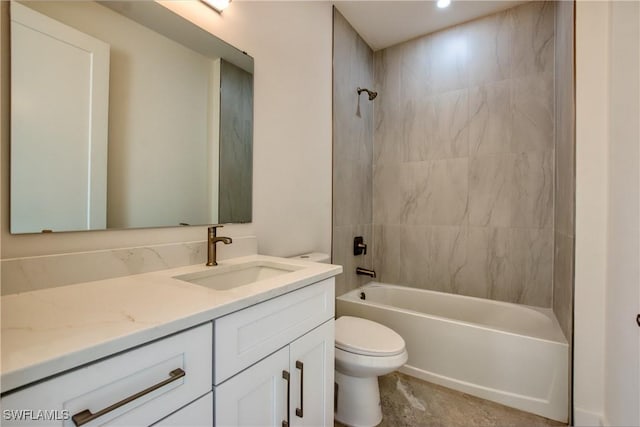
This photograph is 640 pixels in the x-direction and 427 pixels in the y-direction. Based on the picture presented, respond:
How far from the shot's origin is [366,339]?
1.45 metres

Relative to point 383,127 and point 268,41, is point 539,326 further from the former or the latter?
point 268,41

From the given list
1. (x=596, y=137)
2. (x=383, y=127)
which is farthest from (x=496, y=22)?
(x=596, y=137)

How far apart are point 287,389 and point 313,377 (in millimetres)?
167

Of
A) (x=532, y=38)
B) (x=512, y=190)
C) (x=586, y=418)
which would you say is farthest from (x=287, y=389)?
(x=532, y=38)

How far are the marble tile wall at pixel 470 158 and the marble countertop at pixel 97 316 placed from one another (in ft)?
6.09

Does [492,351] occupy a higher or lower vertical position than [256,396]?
lower

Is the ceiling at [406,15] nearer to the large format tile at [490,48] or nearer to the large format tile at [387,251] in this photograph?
the large format tile at [490,48]

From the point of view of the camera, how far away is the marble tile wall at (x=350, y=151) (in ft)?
7.23

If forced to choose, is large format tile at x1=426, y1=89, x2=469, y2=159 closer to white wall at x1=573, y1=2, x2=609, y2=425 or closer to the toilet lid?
white wall at x1=573, y1=2, x2=609, y2=425

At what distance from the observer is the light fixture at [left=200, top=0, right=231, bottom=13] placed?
1260 mm

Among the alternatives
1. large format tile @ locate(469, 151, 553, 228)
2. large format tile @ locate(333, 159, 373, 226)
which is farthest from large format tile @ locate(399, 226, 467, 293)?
large format tile @ locate(333, 159, 373, 226)

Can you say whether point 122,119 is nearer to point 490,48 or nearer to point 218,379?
point 218,379

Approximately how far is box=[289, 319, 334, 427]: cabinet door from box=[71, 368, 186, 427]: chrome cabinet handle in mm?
399

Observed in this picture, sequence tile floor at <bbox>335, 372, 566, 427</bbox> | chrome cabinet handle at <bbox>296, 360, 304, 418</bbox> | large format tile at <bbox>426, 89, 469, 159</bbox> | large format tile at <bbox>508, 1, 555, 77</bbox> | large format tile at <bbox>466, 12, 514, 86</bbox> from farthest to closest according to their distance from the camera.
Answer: large format tile at <bbox>426, 89, 469, 159</bbox>, large format tile at <bbox>466, 12, 514, 86</bbox>, large format tile at <bbox>508, 1, 555, 77</bbox>, tile floor at <bbox>335, 372, 566, 427</bbox>, chrome cabinet handle at <bbox>296, 360, 304, 418</bbox>
